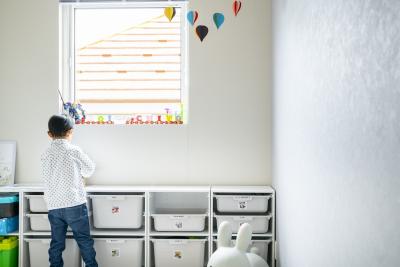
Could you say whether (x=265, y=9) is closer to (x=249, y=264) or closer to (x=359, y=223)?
(x=249, y=264)

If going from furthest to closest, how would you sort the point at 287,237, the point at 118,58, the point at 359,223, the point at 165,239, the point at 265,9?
the point at 118,58 → the point at 265,9 → the point at 165,239 → the point at 287,237 → the point at 359,223

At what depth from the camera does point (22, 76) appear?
3.62 metres

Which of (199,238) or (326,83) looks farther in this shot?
(199,238)

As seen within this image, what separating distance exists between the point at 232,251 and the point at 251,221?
0.73m

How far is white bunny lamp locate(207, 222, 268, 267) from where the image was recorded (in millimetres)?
2494

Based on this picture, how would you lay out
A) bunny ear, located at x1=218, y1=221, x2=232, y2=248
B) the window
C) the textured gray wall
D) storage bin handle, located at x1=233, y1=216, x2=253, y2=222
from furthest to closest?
the window < storage bin handle, located at x1=233, y1=216, x2=253, y2=222 < bunny ear, located at x1=218, y1=221, x2=232, y2=248 < the textured gray wall

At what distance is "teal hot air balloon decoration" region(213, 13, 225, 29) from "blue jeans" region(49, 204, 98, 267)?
1.69 meters

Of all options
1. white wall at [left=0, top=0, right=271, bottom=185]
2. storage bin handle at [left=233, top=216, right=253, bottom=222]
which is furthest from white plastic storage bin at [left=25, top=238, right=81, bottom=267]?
storage bin handle at [left=233, top=216, right=253, bottom=222]

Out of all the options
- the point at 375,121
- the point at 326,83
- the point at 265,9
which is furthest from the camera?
the point at 265,9

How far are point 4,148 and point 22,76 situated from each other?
59 cm

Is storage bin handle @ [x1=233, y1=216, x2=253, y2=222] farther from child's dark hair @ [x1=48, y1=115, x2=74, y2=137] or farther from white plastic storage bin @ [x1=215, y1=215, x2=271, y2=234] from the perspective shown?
child's dark hair @ [x1=48, y1=115, x2=74, y2=137]

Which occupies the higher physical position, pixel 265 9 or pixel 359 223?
pixel 265 9

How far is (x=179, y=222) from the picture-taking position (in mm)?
3256

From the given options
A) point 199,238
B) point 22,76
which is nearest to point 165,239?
point 199,238
